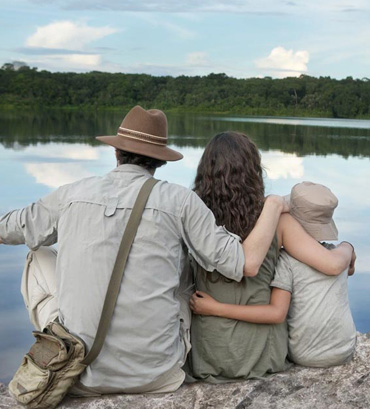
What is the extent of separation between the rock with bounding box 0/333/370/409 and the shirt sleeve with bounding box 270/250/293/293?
1.12 feet

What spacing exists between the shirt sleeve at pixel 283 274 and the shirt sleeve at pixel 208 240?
0.82 feet

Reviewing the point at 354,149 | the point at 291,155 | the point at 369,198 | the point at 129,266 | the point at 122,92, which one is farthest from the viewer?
the point at 122,92

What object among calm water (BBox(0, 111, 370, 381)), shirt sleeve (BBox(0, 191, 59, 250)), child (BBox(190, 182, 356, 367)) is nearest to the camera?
shirt sleeve (BBox(0, 191, 59, 250))

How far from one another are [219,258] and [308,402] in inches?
25.7

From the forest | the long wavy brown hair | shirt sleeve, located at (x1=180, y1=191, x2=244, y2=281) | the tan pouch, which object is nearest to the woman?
the long wavy brown hair

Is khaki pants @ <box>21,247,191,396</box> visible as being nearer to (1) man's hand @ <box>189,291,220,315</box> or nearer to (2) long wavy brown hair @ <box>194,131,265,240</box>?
(1) man's hand @ <box>189,291,220,315</box>

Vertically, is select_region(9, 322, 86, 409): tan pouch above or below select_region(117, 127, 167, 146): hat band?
below

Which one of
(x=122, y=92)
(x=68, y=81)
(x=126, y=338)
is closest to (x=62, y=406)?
(x=126, y=338)

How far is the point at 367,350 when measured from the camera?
276 centimetres

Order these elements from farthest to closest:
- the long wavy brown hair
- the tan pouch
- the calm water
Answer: the calm water, the long wavy brown hair, the tan pouch

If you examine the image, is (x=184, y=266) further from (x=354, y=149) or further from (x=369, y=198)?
(x=354, y=149)

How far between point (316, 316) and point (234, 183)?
60 centimetres

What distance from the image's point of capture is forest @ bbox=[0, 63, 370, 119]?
48.9m

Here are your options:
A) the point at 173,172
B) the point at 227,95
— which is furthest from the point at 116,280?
the point at 227,95
